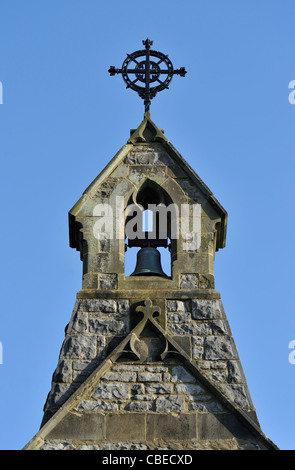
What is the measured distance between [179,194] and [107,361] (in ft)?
8.54

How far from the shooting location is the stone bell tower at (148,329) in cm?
1509

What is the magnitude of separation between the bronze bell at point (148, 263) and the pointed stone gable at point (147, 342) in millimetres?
313

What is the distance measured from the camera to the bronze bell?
16906mm

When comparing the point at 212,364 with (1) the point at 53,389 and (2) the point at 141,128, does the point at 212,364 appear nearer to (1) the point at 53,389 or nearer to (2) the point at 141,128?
(1) the point at 53,389

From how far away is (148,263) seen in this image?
17062 mm

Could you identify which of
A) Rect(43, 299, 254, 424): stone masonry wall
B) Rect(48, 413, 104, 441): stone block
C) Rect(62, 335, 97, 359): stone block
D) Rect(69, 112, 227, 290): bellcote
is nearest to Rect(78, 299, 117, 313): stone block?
Rect(43, 299, 254, 424): stone masonry wall

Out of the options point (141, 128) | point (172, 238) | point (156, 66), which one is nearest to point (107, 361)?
point (172, 238)

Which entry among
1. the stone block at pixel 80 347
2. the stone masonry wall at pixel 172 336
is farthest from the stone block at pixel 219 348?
the stone block at pixel 80 347

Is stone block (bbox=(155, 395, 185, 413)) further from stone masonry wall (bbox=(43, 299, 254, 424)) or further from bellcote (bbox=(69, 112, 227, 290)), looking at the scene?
bellcote (bbox=(69, 112, 227, 290))

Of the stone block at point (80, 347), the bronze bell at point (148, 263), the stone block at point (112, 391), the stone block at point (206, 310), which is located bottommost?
the stone block at point (112, 391)

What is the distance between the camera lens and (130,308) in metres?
16.2

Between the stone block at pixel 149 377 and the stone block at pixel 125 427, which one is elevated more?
the stone block at pixel 149 377

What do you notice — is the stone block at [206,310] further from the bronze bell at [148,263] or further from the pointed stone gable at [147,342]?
the bronze bell at [148,263]
